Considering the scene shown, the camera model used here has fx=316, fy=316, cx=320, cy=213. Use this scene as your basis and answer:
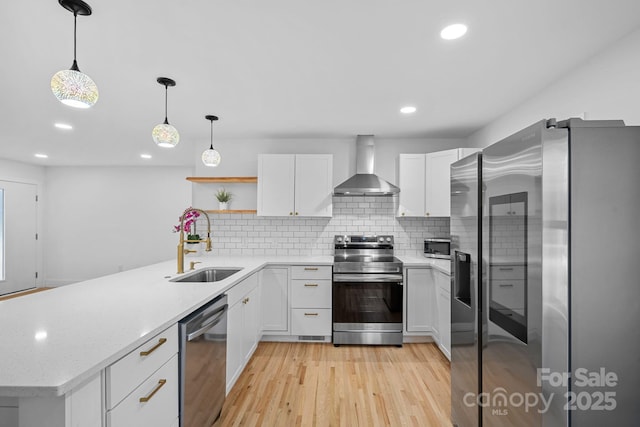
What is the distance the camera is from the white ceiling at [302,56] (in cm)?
164

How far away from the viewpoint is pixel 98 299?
1836 mm

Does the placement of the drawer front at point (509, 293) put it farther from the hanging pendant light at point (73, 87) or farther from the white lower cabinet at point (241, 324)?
the hanging pendant light at point (73, 87)

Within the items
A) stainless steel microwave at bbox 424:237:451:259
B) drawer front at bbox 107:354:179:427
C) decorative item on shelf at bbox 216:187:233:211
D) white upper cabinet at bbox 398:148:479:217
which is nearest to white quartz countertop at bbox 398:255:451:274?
stainless steel microwave at bbox 424:237:451:259

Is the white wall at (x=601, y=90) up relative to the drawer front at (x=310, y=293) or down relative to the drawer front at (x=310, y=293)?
up

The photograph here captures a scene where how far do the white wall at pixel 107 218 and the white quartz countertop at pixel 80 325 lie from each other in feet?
15.6

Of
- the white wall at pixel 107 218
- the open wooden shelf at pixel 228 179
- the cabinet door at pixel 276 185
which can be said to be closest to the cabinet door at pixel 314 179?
the cabinet door at pixel 276 185

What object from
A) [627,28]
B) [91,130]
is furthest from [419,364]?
[91,130]

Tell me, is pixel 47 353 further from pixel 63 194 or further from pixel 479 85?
pixel 63 194

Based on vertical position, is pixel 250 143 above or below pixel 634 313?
above

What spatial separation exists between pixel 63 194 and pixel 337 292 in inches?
263

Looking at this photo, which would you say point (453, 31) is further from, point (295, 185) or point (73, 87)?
point (295, 185)

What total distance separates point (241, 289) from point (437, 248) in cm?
244

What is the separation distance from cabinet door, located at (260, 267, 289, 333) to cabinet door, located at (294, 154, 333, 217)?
0.86 meters

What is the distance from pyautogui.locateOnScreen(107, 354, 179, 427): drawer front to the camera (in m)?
1.18
